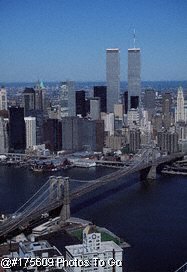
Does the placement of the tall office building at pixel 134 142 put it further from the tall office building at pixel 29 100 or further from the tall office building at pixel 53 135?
the tall office building at pixel 29 100

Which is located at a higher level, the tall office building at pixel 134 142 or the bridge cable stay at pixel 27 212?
the tall office building at pixel 134 142

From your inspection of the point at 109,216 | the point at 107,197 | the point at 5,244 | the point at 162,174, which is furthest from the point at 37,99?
the point at 5,244

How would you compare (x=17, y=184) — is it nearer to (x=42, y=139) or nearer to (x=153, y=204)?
(x=153, y=204)

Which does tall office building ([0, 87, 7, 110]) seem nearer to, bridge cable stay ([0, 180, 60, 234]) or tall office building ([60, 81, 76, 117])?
tall office building ([60, 81, 76, 117])

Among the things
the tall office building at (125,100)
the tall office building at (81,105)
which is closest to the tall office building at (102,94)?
the tall office building at (125,100)

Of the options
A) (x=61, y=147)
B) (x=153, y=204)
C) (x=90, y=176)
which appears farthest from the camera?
(x=61, y=147)

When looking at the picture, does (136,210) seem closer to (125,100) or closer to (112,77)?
(125,100)

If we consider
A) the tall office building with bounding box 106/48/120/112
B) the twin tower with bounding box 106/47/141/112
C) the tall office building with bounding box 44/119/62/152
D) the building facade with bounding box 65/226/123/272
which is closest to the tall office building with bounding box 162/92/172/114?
the twin tower with bounding box 106/47/141/112

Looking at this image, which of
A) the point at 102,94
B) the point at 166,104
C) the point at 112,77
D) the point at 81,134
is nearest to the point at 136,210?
the point at 81,134
